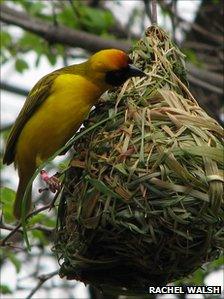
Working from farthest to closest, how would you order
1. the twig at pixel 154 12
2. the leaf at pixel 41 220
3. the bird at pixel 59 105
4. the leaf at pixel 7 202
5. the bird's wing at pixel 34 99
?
the leaf at pixel 41 220
the leaf at pixel 7 202
the bird's wing at pixel 34 99
the bird at pixel 59 105
the twig at pixel 154 12

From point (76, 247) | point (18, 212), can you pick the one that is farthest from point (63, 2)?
point (76, 247)

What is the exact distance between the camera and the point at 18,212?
484cm

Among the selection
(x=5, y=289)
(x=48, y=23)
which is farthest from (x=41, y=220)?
(x=48, y=23)

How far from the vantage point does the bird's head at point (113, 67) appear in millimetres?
4059

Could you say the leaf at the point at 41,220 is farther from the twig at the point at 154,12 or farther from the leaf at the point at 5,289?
the twig at the point at 154,12

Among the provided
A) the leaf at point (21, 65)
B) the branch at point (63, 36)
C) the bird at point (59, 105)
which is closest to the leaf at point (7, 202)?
the bird at point (59, 105)

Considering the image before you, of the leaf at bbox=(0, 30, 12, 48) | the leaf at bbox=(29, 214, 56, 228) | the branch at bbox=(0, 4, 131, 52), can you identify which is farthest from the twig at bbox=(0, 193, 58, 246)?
the leaf at bbox=(0, 30, 12, 48)

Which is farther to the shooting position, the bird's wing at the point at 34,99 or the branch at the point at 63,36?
the branch at the point at 63,36

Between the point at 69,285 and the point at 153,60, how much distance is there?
139 inches

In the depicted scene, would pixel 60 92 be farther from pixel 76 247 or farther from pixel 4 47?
pixel 4 47

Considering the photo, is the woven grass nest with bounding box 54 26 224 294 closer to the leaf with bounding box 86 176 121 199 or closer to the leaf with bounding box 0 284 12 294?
the leaf with bounding box 86 176 121 199

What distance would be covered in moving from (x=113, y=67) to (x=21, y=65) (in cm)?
340

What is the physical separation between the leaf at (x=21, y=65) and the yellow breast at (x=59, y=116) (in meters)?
2.81

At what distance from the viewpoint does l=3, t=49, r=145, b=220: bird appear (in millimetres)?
4254
